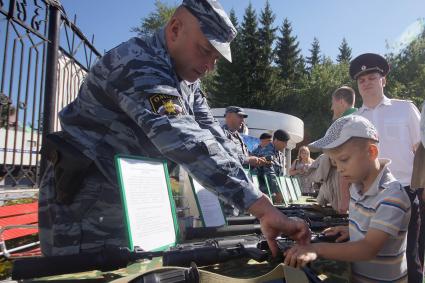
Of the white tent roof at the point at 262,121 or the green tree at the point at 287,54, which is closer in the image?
the white tent roof at the point at 262,121

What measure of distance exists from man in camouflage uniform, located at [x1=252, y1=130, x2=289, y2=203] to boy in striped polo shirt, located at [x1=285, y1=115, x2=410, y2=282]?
301cm

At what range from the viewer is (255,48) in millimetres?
37031

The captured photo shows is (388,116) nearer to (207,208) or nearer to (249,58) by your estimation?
(207,208)

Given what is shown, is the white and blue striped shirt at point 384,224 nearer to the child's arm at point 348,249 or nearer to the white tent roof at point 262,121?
the child's arm at point 348,249

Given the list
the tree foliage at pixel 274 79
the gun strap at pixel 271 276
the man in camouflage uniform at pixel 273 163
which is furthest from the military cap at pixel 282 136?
the tree foliage at pixel 274 79

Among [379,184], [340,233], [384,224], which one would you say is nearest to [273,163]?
[340,233]

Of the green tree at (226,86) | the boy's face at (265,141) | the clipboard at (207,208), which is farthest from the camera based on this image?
the green tree at (226,86)

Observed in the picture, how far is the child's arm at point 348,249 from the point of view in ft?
3.94

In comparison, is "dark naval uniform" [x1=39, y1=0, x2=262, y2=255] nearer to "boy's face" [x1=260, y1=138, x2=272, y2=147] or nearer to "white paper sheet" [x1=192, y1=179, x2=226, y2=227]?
"white paper sheet" [x1=192, y1=179, x2=226, y2=227]

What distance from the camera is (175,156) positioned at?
1248 millimetres

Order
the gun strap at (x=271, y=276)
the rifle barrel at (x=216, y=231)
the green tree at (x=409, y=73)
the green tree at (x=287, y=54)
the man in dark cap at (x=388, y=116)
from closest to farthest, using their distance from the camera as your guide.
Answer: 1. the gun strap at (x=271, y=276)
2. the rifle barrel at (x=216, y=231)
3. the man in dark cap at (x=388, y=116)
4. the green tree at (x=409, y=73)
5. the green tree at (x=287, y=54)

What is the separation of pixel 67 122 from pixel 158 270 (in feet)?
3.07

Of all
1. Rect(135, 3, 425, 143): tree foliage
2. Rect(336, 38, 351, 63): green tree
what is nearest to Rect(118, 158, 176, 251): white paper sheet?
Rect(135, 3, 425, 143): tree foliage

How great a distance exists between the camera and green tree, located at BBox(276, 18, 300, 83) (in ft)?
137
